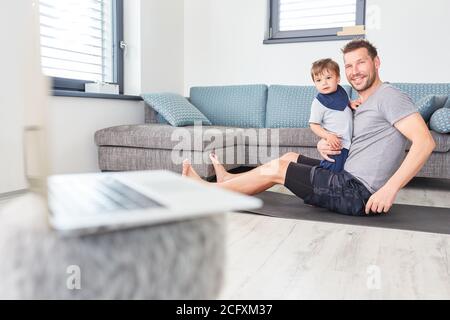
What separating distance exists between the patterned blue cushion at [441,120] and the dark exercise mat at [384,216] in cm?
Result: 72

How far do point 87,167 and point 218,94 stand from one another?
144 centimetres

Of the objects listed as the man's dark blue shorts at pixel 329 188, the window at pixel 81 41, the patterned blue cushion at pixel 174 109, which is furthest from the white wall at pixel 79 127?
the man's dark blue shorts at pixel 329 188

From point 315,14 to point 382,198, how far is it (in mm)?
2724

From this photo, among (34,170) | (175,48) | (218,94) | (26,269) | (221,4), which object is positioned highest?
(221,4)

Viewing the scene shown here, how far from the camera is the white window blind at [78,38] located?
2979mm

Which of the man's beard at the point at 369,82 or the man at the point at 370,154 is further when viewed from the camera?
the man's beard at the point at 369,82

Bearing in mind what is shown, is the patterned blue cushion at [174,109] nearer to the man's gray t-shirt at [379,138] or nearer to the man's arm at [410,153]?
the man's gray t-shirt at [379,138]

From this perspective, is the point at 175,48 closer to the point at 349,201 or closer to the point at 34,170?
the point at 349,201

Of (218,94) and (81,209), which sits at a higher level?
(218,94)

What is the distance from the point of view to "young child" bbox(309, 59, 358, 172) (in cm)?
212

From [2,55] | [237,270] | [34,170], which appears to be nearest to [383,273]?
[237,270]

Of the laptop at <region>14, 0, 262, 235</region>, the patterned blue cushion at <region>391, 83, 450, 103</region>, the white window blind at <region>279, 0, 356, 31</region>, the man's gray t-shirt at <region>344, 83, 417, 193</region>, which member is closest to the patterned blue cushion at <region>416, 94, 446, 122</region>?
the patterned blue cushion at <region>391, 83, 450, 103</region>

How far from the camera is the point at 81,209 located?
0.53 metres
